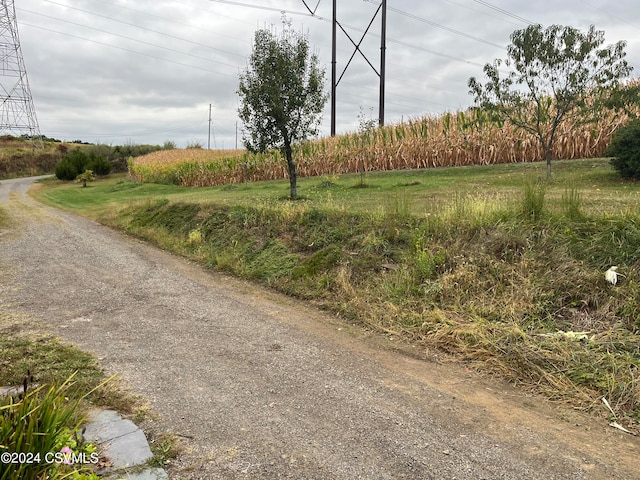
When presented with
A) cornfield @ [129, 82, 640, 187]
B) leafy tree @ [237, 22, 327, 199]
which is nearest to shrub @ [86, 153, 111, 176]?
cornfield @ [129, 82, 640, 187]

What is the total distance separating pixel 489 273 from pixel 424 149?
45.6ft

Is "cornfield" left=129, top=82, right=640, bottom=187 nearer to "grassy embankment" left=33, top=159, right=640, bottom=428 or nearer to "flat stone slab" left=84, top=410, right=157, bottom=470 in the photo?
"grassy embankment" left=33, top=159, right=640, bottom=428

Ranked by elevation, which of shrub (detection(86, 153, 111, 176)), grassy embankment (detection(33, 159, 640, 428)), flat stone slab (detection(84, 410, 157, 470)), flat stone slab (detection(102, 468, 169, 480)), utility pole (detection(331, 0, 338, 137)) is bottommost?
flat stone slab (detection(102, 468, 169, 480))

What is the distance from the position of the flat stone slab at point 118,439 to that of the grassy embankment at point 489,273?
302 cm

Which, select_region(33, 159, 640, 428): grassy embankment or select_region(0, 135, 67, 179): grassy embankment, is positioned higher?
select_region(0, 135, 67, 179): grassy embankment

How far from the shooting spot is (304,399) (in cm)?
383

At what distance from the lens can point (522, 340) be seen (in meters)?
4.62

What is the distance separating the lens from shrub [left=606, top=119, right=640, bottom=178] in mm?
10008

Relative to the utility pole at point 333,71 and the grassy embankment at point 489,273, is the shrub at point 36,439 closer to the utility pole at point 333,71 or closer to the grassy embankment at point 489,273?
the grassy embankment at point 489,273

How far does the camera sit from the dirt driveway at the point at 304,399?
9.84 ft

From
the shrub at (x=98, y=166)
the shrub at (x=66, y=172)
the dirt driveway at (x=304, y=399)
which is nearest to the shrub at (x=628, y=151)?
the dirt driveway at (x=304, y=399)

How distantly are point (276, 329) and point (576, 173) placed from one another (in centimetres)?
992

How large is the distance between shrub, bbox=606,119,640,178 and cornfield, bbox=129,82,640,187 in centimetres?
321

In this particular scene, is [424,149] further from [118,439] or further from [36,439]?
[36,439]
